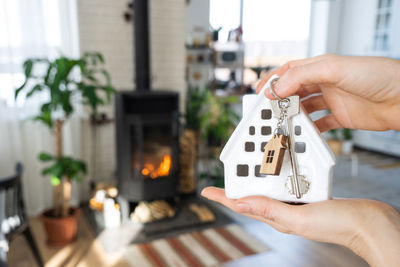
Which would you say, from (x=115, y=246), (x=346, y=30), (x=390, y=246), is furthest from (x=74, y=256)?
(x=346, y=30)

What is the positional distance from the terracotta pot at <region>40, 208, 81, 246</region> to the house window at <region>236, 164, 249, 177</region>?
202 centimetres

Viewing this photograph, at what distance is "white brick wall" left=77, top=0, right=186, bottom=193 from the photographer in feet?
9.39

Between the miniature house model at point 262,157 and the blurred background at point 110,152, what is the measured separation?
156 cm

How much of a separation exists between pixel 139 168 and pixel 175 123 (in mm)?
454

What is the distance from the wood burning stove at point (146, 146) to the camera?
2.55m

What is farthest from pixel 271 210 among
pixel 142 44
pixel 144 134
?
pixel 142 44

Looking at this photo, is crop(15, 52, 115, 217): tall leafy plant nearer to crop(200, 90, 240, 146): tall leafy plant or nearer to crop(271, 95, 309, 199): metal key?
crop(200, 90, 240, 146): tall leafy plant

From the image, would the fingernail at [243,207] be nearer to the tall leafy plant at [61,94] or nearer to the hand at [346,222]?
the hand at [346,222]

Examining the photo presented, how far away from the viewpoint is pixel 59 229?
2383 mm

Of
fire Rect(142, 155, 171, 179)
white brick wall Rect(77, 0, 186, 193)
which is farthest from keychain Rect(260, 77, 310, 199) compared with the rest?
white brick wall Rect(77, 0, 186, 193)

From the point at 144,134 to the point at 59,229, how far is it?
92 cm

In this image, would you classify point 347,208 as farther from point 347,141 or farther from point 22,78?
point 347,141

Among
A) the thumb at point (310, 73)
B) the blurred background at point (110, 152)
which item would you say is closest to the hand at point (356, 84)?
the thumb at point (310, 73)

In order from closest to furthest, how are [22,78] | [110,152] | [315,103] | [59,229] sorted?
[315,103]
[59,229]
[22,78]
[110,152]
